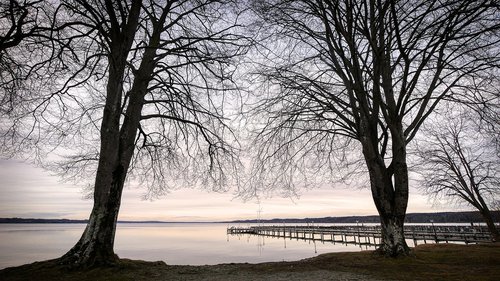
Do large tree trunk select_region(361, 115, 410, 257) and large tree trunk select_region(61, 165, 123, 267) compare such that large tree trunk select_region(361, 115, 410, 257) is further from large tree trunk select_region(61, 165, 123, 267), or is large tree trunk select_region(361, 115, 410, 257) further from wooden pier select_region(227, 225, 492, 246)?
wooden pier select_region(227, 225, 492, 246)

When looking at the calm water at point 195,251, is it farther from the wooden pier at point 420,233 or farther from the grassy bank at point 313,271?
the grassy bank at point 313,271

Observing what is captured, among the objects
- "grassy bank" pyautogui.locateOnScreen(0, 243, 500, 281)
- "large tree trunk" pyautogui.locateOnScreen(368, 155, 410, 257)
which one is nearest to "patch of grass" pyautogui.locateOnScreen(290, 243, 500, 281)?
"grassy bank" pyautogui.locateOnScreen(0, 243, 500, 281)

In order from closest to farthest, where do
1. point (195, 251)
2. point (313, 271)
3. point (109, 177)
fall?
point (313, 271) → point (109, 177) → point (195, 251)

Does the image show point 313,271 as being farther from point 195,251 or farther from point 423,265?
point 195,251

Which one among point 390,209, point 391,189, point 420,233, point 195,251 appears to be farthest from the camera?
point 195,251

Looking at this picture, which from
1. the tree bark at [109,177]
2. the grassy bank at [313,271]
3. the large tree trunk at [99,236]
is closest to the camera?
the grassy bank at [313,271]

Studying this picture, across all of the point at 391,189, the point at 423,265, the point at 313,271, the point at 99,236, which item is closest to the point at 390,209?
the point at 391,189

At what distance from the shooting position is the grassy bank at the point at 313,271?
646 cm

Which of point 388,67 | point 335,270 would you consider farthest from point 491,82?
point 335,270

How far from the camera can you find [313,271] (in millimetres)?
7414

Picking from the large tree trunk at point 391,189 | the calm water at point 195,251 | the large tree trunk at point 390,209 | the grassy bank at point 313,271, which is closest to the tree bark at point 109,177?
the grassy bank at point 313,271

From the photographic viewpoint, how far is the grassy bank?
646cm

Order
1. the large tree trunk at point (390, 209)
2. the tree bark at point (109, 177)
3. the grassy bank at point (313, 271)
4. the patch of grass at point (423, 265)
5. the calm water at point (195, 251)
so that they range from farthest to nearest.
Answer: the calm water at point (195, 251)
the large tree trunk at point (390, 209)
the tree bark at point (109, 177)
the grassy bank at point (313, 271)
the patch of grass at point (423, 265)

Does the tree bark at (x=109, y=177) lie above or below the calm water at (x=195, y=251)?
above
